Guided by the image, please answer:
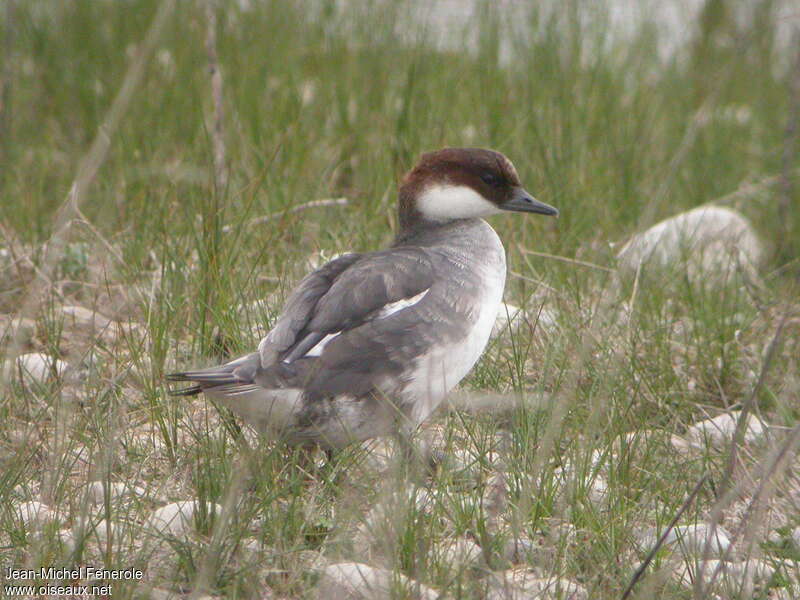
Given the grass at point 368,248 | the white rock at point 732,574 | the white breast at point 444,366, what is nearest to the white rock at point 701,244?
the grass at point 368,248

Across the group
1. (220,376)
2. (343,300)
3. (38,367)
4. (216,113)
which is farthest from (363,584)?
(216,113)

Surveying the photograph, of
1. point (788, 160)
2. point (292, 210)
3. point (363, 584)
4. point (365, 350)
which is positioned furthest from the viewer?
point (292, 210)

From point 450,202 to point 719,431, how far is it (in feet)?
4.29

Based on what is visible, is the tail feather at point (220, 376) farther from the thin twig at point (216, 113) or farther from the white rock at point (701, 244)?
the white rock at point (701, 244)

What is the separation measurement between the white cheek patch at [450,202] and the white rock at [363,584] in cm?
184

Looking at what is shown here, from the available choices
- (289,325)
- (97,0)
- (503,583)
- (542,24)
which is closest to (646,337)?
(289,325)

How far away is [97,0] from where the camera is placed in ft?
24.3

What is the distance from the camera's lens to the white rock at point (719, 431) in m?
3.87

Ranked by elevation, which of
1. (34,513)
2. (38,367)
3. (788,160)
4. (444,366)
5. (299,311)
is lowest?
(38,367)

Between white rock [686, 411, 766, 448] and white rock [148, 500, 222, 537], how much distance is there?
1.70 metres

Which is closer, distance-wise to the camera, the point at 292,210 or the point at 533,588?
the point at 533,588

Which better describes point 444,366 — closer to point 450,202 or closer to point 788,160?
point 450,202

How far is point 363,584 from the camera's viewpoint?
2.80m

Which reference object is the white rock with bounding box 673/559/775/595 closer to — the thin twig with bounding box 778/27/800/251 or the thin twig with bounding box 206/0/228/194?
the thin twig with bounding box 778/27/800/251
